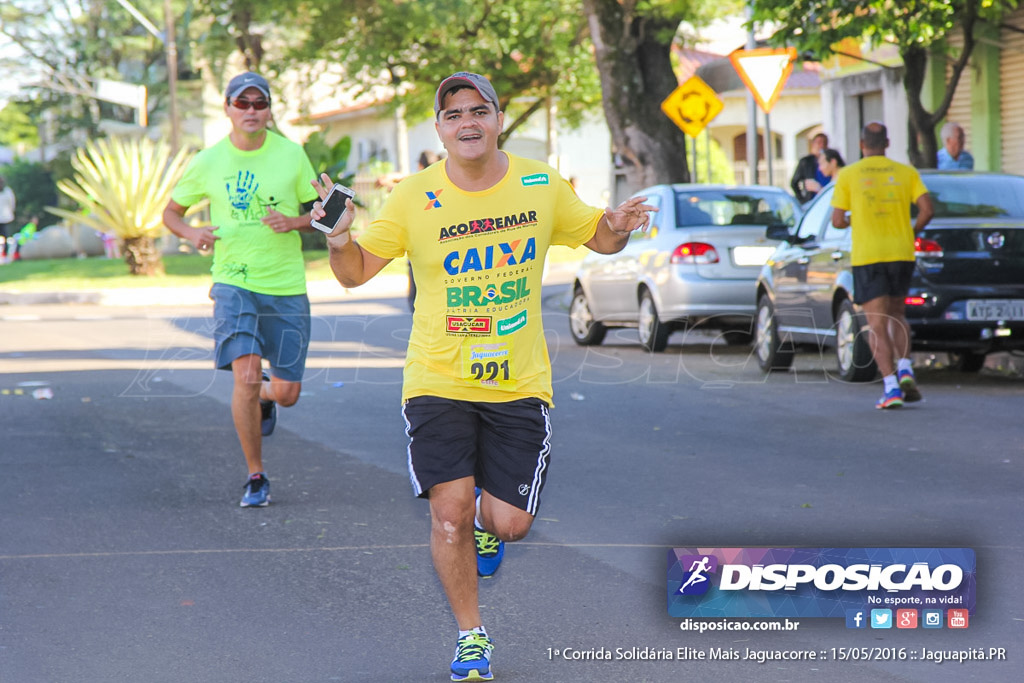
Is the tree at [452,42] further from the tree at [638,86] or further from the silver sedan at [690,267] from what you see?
the silver sedan at [690,267]

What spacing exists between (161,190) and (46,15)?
2468 centimetres

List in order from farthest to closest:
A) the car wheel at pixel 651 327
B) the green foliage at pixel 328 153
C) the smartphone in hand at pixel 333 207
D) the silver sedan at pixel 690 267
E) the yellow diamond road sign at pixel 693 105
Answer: the green foliage at pixel 328 153 < the yellow diamond road sign at pixel 693 105 < the car wheel at pixel 651 327 < the silver sedan at pixel 690 267 < the smartphone in hand at pixel 333 207

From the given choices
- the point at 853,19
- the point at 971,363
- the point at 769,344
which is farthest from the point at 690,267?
the point at 853,19

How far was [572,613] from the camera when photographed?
5.50m

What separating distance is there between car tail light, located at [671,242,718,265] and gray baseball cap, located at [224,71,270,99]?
24.7ft

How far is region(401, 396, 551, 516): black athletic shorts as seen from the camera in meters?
4.83

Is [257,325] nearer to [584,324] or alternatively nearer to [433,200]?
[433,200]

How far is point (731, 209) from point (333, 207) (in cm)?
1103

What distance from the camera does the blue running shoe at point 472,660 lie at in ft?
15.3

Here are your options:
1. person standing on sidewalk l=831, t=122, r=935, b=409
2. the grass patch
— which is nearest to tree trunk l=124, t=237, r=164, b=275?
the grass patch

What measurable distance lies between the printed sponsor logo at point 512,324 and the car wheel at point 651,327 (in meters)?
10.1

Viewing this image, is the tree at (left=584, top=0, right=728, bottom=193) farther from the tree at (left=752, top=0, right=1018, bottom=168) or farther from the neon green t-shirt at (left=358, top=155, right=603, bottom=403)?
the neon green t-shirt at (left=358, top=155, right=603, bottom=403)

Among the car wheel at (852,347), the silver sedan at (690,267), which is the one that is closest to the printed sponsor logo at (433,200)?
the car wheel at (852,347)

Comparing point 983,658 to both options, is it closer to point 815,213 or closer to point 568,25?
point 815,213
